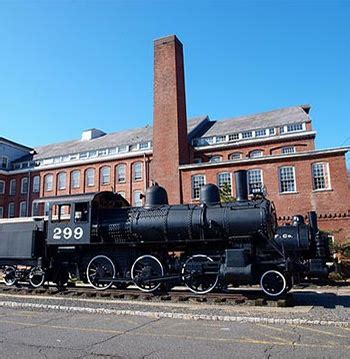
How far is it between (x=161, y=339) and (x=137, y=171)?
3426 cm

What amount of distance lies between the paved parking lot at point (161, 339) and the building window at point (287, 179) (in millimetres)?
19375

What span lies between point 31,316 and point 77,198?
4.87m

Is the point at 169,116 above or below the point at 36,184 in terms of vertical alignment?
above

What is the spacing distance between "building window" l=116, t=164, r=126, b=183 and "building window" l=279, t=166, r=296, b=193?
1959cm

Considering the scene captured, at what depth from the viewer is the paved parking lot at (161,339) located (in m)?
5.45

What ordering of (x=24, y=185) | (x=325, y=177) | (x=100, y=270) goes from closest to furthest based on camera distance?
(x=100, y=270), (x=325, y=177), (x=24, y=185)

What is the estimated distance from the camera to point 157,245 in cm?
1193

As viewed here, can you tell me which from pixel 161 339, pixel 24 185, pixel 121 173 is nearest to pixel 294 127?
pixel 121 173

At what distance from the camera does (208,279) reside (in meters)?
11.0

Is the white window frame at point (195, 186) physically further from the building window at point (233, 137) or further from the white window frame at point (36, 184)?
the white window frame at point (36, 184)

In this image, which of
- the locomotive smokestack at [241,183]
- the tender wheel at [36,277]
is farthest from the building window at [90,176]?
the locomotive smokestack at [241,183]

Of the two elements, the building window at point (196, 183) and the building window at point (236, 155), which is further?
the building window at point (236, 155)

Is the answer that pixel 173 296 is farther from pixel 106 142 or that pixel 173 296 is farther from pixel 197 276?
pixel 106 142

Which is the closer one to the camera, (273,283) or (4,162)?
(273,283)
